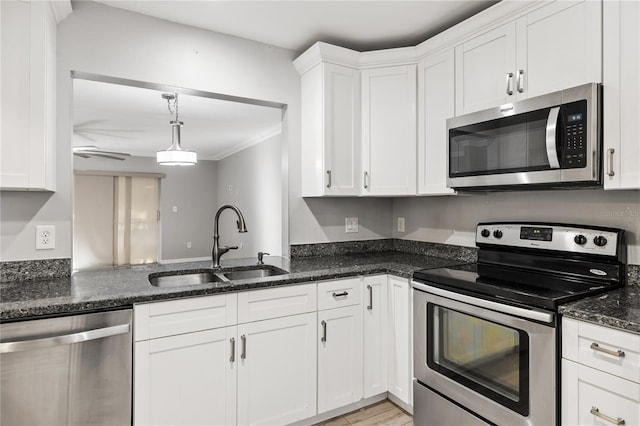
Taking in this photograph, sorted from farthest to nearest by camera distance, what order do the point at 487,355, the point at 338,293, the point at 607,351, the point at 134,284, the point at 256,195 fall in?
the point at 256,195
the point at 338,293
the point at 134,284
the point at 487,355
the point at 607,351

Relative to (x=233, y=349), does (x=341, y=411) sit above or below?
below

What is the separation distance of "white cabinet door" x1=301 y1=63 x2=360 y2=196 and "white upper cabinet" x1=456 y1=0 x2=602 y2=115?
69cm

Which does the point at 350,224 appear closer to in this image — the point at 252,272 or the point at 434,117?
the point at 252,272

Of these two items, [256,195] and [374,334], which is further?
[256,195]

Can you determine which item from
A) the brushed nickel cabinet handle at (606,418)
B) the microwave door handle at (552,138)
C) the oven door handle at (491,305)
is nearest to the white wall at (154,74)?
the oven door handle at (491,305)

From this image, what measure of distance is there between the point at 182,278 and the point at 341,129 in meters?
1.39

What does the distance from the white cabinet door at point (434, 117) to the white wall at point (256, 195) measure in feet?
8.98

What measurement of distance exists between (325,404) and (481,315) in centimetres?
103

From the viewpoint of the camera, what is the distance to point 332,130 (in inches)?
95.2

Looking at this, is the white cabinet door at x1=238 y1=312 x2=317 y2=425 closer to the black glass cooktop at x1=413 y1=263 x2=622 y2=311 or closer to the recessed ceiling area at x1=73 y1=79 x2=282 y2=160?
the black glass cooktop at x1=413 y1=263 x2=622 y2=311

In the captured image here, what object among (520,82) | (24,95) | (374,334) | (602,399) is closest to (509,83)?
(520,82)

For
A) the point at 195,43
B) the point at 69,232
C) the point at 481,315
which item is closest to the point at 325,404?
the point at 481,315

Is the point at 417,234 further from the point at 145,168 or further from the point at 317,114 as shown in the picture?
the point at 145,168

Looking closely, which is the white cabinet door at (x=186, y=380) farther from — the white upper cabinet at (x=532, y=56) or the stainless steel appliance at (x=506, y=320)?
the white upper cabinet at (x=532, y=56)
